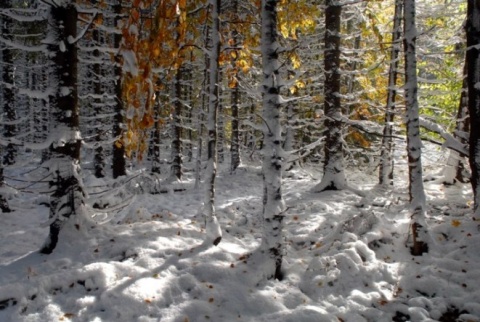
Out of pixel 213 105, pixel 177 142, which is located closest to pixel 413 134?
pixel 213 105

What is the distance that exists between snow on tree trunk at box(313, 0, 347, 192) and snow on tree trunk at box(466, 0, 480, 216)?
4227 mm

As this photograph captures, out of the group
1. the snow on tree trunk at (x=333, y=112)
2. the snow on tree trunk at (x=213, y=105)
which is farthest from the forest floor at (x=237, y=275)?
the snow on tree trunk at (x=333, y=112)

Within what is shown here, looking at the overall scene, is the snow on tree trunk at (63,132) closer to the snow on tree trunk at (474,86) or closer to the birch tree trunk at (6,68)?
the birch tree trunk at (6,68)

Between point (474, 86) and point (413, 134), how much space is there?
2015 mm

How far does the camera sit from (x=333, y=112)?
36.8 feet

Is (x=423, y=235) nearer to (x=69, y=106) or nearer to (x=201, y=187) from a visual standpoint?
(x=69, y=106)

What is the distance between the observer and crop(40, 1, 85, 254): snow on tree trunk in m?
5.65

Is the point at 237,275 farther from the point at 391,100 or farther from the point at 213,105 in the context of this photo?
the point at 391,100

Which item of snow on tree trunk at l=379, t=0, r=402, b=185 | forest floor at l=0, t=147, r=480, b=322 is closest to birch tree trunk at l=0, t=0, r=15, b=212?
forest floor at l=0, t=147, r=480, b=322

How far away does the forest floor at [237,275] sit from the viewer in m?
4.30

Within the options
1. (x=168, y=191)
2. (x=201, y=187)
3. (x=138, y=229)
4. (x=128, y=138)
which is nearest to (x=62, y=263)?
(x=138, y=229)

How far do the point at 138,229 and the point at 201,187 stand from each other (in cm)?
773

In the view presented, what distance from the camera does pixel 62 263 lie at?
16.9 ft

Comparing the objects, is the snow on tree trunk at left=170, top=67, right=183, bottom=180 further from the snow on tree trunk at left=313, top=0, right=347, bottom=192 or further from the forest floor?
the forest floor
